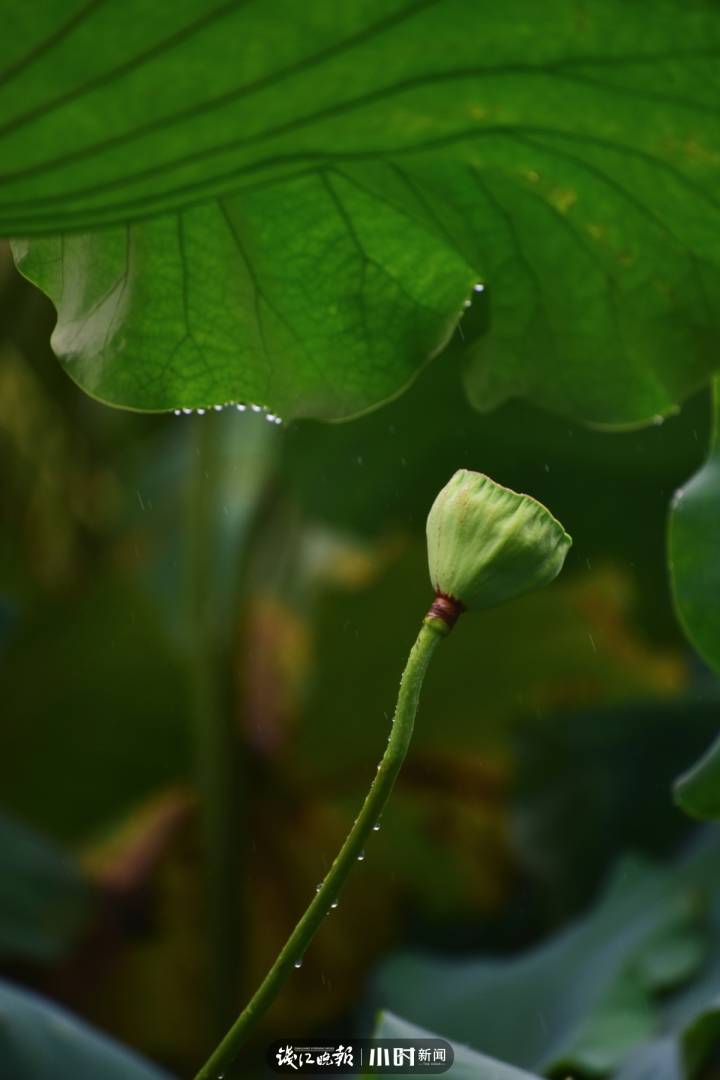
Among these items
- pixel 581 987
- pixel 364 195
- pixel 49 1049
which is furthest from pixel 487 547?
pixel 581 987

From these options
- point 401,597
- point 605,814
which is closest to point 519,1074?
point 605,814

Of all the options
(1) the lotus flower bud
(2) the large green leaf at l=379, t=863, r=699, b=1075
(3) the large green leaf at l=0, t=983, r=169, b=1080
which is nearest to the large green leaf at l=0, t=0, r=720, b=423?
(1) the lotus flower bud

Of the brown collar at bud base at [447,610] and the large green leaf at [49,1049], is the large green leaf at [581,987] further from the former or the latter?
the brown collar at bud base at [447,610]

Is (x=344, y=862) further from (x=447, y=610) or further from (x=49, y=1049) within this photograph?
(x=49, y=1049)

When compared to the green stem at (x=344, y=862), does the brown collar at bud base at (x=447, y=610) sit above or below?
above

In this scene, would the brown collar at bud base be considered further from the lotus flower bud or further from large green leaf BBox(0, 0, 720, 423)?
large green leaf BBox(0, 0, 720, 423)

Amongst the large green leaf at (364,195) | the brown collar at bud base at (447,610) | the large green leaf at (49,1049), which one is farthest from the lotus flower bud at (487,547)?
the large green leaf at (49,1049)
